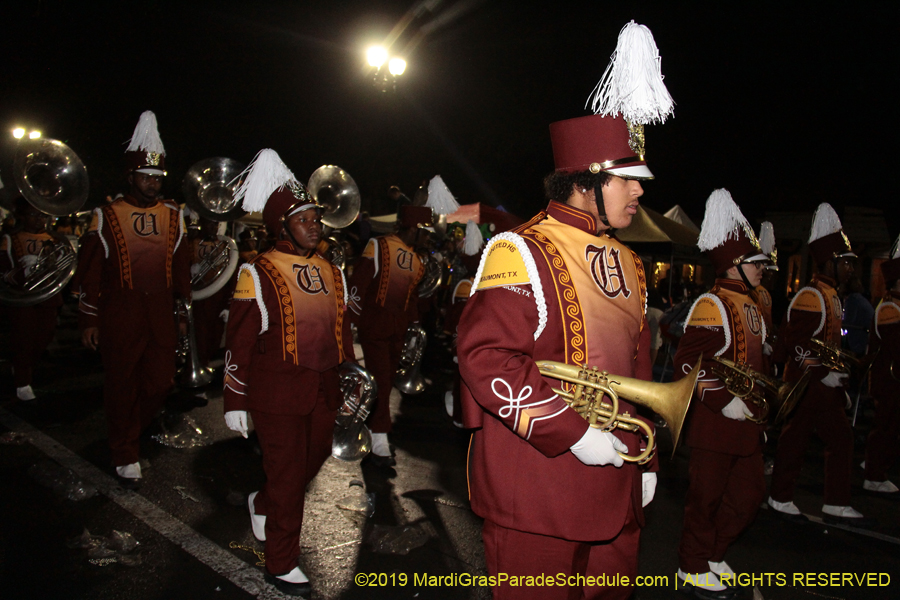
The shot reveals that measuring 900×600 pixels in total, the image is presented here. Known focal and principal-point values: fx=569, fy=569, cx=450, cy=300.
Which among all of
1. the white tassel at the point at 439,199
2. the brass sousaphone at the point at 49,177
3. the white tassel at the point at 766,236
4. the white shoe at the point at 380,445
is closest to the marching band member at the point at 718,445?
the white shoe at the point at 380,445

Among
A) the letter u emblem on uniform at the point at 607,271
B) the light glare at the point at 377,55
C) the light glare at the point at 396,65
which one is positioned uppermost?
the light glare at the point at 377,55

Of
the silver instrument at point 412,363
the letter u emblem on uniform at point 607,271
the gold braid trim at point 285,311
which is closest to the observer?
the letter u emblem on uniform at point 607,271

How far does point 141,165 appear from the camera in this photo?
489cm

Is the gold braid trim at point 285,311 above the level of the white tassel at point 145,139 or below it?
below

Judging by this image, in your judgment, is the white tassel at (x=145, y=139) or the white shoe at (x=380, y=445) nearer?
the white tassel at (x=145, y=139)

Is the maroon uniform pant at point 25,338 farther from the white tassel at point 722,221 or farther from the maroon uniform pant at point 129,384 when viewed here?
the white tassel at point 722,221

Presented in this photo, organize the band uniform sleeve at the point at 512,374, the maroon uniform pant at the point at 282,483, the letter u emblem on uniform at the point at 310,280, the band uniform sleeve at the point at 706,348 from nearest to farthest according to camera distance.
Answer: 1. the band uniform sleeve at the point at 512,374
2. the maroon uniform pant at the point at 282,483
3. the letter u emblem on uniform at the point at 310,280
4. the band uniform sleeve at the point at 706,348

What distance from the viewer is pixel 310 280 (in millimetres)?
3555

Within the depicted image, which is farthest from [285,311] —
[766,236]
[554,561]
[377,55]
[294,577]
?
[377,55]

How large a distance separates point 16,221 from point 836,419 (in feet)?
31.8

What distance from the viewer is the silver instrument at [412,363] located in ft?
25.5

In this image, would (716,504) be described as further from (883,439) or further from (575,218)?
(883,439)

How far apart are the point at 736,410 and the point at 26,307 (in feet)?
25.9

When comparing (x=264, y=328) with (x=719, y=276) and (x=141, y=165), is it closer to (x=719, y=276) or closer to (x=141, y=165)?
(x=141, y=165)
